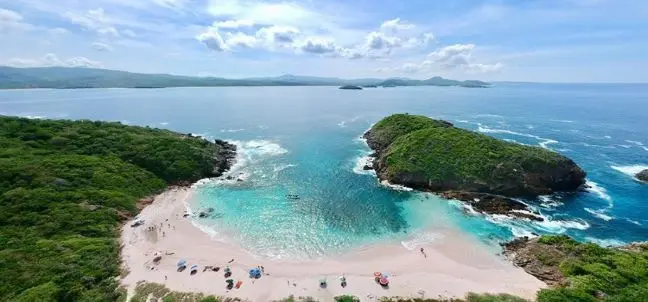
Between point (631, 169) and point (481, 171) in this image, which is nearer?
point (481, 171)

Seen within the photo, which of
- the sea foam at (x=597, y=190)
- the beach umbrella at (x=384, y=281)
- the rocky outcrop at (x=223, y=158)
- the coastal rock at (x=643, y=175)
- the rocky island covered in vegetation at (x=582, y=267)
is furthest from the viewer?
the rocky outcrop at (x=223, y=158)

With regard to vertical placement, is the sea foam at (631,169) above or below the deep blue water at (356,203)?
above

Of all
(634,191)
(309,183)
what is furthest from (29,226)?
(634,191)

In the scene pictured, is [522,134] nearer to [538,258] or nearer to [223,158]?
[538,258]

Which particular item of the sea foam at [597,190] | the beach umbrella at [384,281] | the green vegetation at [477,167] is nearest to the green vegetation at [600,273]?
the beach umbrella at [384,281]

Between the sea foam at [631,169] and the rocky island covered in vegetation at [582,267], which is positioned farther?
the sea foam at [631,169]

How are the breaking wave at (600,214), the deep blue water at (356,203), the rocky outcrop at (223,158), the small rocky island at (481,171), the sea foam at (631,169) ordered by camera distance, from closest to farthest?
the deep blue water at (356,203), the breaking wave at (600,214), the small rocky island at (481,171), the sea foam at (631,169), the rocky outcrop at (223,158)

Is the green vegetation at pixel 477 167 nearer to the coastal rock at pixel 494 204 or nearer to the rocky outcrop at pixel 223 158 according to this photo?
the coastal rock at pixel 494 204

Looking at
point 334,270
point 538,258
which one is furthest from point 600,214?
point 334,270
